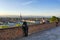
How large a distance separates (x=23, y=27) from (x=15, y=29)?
0.93 m

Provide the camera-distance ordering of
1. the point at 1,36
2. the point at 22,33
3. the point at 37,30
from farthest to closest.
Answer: the point at 37,30 → the point at 22,33 → the point at 1,36

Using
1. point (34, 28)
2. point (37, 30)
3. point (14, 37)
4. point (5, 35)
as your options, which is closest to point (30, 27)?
point (34, 28)

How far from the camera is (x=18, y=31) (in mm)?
7621

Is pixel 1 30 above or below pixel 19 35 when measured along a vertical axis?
above

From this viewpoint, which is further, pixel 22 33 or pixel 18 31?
pixel 22 33

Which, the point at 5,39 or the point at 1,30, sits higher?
the point at 1,30

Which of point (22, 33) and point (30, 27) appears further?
point (30, 27)

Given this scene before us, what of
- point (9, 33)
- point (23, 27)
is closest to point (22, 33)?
point (23, 27)

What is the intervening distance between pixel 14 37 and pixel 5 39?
93 centimetres

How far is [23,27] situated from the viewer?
8.14 meters

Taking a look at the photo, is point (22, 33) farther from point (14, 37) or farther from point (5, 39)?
point (5, 39)

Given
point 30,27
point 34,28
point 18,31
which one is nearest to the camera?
point 18,31

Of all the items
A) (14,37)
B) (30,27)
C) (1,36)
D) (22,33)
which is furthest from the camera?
(30,27)

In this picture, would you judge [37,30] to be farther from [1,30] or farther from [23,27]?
[1,30]
